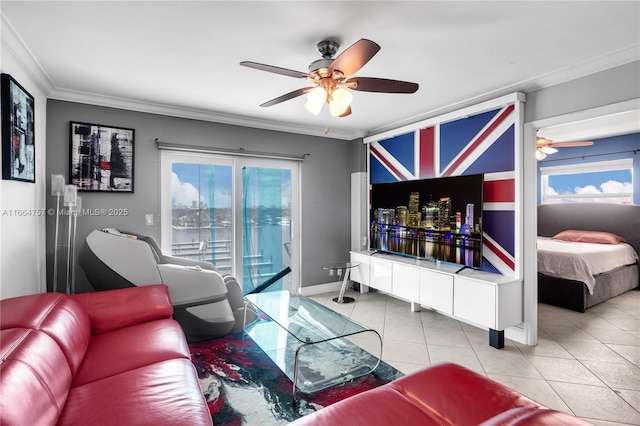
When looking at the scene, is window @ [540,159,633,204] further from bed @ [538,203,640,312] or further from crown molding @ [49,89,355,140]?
crown molding @ [49,89,355,140]

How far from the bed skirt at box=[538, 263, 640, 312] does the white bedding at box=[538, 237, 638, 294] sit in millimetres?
72

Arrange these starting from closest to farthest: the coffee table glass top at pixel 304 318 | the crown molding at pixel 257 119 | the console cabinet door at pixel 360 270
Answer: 1. the crown molding at pixel 257 119
2. the coffee table glass top at pixel 304 318
3. the console cabinet door at pixel 360 270

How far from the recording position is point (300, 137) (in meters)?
4.57

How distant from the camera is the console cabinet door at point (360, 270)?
4.35 meters

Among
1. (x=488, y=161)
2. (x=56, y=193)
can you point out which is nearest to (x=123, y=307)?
(x=56, y=193)

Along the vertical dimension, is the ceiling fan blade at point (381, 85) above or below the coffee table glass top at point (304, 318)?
above

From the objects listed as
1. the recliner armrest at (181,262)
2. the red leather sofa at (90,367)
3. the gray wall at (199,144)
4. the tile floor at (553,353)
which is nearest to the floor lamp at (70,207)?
the gray wall at (199,144)

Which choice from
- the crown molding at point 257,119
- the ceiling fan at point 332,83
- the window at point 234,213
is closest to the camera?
the ceiling fan at point 332,83

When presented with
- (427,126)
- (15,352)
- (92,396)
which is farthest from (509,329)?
(15,352)

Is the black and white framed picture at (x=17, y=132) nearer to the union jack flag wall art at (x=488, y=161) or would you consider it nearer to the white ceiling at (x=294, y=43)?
the white ceiling at (x=294, y=43)

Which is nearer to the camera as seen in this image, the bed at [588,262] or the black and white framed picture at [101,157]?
the black and white framed picture at [101,157]

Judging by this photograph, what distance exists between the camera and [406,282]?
12.1 feet

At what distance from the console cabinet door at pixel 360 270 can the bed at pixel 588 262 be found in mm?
2318

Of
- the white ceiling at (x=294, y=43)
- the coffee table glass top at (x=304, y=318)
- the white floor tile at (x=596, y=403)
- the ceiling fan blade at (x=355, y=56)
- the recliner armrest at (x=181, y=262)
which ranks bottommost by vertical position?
the white floor tile at (x=596, y=403)
